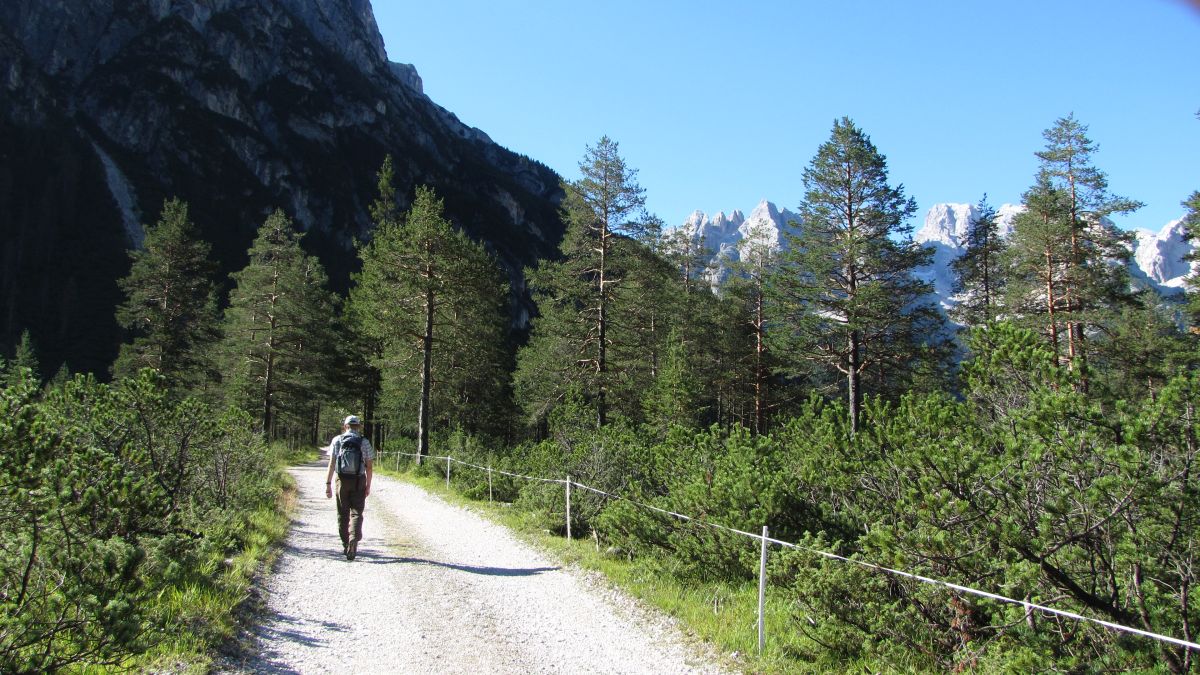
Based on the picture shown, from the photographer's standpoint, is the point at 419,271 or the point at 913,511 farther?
the point at 419,271

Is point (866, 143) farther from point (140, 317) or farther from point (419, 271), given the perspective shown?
point (140, 317)

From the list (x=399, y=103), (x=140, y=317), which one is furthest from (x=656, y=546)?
(x=399, y=103)

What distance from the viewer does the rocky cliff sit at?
272ft

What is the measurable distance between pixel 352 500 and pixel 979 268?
99.3ft

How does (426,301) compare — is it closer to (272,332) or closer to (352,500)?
(272,332)

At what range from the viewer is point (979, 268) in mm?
29453

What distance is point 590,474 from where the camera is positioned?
10.5 meters

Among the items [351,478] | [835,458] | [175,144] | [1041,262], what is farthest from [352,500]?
[175,144]

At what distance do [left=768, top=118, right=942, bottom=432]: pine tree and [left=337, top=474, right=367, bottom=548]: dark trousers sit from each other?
1606 centimetres

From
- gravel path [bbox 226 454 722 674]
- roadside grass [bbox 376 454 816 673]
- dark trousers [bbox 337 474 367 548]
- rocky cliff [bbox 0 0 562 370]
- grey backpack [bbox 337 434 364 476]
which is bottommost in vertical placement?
gravel path [bbox 226 454 722 674]

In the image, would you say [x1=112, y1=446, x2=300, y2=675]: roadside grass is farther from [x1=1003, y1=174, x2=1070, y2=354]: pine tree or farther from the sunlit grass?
[x1=1003, y1=174, x2=1070, y2=354]: pine tree

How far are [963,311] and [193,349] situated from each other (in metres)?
35.6

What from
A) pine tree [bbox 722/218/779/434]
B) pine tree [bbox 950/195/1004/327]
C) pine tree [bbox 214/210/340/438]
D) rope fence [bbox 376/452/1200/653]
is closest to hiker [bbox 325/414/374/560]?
rope fence [bbox 376/452/1200/653]

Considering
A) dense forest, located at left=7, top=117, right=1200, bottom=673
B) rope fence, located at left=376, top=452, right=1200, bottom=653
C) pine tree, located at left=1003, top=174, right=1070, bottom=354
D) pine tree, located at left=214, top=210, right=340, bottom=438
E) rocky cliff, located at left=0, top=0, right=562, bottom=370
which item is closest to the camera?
rope fence, located at left=376, top=452, right=1200, bottom=653
